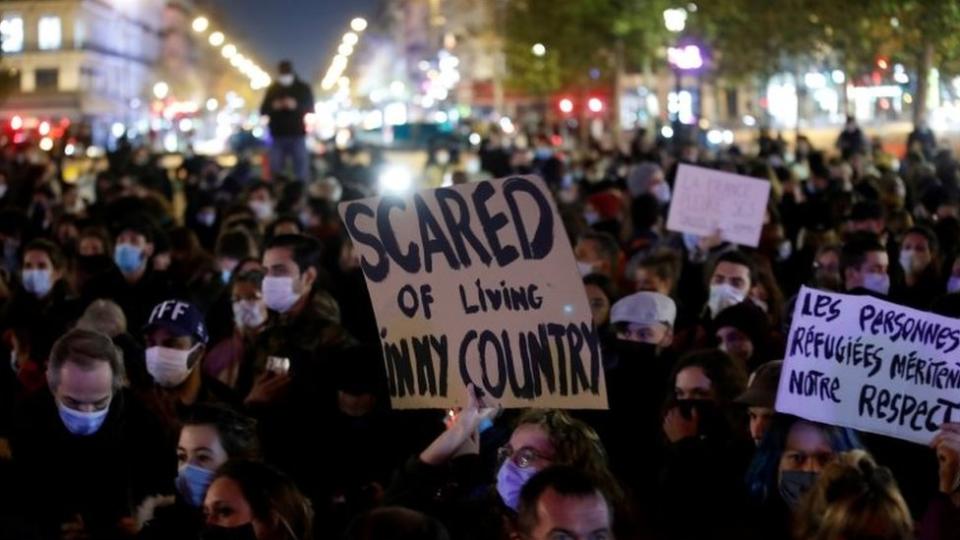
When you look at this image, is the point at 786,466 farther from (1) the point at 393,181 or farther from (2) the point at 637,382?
(1) the point at 393,181

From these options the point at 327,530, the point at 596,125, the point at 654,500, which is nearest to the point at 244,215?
the point at 327,530

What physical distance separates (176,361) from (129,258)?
3.79m

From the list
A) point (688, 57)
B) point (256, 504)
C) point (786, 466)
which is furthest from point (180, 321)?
point (688, 57)

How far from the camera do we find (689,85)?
260 feet

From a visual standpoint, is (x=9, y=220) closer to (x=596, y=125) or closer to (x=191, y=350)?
(x=191, y=350)

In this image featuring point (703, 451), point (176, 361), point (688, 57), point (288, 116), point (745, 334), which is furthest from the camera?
point (688, 57)

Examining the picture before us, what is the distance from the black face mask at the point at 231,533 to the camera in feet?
15.4

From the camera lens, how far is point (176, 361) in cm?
710

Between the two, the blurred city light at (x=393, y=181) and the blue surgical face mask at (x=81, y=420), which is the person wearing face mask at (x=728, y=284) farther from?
the blurred city light at (x=393, y=181)

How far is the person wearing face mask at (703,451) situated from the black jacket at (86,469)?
6.45 feet

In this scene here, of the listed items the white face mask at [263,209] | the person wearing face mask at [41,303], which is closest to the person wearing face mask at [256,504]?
the person wearing face mask at [41,303]

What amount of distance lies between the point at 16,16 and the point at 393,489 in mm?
100843

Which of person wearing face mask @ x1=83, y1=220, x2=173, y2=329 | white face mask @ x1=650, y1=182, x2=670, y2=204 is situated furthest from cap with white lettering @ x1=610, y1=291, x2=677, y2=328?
white face mask @ x1=650, y1=182, x2=670, y2=204

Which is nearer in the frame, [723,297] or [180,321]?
[180,321]
